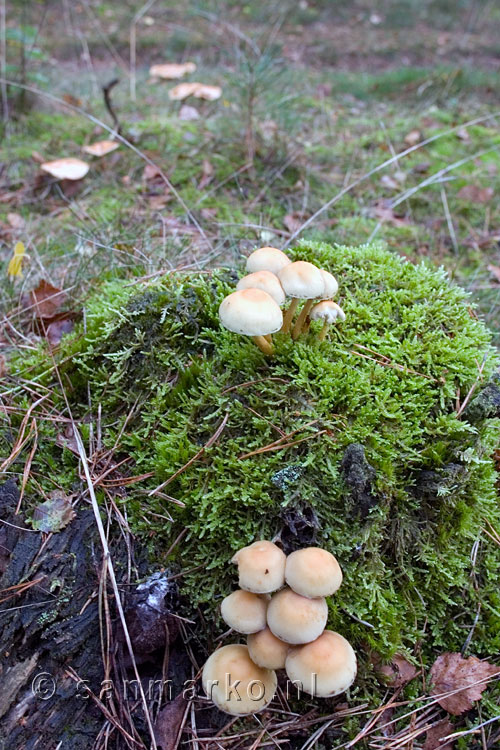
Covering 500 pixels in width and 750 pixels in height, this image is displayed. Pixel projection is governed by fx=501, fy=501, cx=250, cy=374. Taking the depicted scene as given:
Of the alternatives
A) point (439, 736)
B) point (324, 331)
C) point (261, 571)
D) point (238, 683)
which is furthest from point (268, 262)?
point (439, 736)

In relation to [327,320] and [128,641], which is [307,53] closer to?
[327,320]

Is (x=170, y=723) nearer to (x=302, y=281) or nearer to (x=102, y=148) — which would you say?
(x=302, y=281)

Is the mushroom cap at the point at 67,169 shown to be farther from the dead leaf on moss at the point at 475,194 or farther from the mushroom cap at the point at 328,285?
the dead leaf on moss at the point at 475,194

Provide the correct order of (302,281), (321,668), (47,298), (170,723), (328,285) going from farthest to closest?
(47,298) < (328,285) < (302,281) < (170,723) < (321,668)

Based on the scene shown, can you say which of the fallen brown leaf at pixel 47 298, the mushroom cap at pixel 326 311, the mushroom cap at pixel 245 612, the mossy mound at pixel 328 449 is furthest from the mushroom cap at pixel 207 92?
the mushroom cap at pixel 245 612

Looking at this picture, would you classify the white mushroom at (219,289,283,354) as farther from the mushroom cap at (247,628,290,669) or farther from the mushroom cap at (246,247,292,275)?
the mushroom cap at (247,628,290,669)

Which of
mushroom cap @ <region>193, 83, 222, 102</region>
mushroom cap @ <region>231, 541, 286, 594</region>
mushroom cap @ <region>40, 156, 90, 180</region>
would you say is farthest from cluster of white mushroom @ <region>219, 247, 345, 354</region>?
mushroom cap @ <region>193, 83, 222, 102</region>
